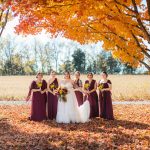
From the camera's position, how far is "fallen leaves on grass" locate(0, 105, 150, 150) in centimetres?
1169

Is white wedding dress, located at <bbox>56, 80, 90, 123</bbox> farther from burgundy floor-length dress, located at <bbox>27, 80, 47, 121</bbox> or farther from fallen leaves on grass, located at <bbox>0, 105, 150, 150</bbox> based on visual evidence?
burgundy floor-length dress, located at <bbox>27, 80, 47, 121</bbox>

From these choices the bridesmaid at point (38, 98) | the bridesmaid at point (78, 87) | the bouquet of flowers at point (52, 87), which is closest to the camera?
the bouquet of flowers at point (52, 87)

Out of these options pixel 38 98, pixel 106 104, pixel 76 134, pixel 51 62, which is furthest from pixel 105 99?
pixel 51 62

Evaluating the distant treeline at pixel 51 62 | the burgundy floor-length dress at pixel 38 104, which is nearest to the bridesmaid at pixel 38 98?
the burgundy floor-length dress at pixel 38 104

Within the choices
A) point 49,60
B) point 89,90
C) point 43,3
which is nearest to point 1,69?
point 49,60

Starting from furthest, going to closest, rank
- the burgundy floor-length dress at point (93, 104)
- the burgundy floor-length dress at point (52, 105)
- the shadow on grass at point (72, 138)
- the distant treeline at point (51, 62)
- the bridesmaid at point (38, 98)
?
1. the distant treeline at point (51, 62)
2. the burgundy floor-length dress at point (93, 104)
3. the burgundy floor-length dress at point (52, 105)
4. the bridesmaid at point (38, 98)
5. the shadow on grass at point (72, 138)

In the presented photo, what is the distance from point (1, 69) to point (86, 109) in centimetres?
7260

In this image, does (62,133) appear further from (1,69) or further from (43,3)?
(1,69)

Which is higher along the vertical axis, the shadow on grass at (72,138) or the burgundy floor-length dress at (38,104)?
the burgundy floor-length dress at (38,104)

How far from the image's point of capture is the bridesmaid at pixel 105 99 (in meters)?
18.0

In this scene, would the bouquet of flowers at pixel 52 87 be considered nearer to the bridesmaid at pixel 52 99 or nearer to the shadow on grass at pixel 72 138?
the bridesmaid at pixel 52 99

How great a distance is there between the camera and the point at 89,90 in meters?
18.4

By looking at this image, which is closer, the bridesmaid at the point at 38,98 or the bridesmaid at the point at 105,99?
the bridesmaid at the point at 38,98

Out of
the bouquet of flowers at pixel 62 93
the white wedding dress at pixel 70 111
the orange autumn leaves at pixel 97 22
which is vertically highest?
the orange autumn leaves at pixel 97 22
